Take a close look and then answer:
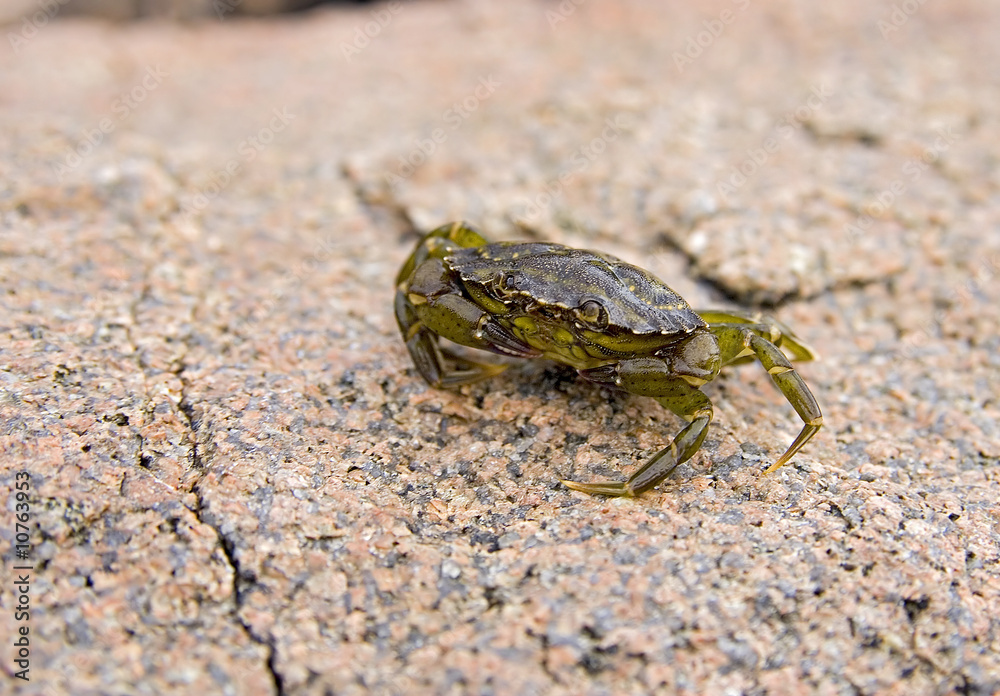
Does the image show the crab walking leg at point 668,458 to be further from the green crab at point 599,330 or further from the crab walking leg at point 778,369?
the crab walking leg at point 778,369

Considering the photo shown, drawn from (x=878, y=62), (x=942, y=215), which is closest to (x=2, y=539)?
(x=942, y=215)

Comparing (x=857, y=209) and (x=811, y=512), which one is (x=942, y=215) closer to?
(x=857, y=209)

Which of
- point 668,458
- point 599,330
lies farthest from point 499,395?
point 668,458

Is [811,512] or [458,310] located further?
[458,310]

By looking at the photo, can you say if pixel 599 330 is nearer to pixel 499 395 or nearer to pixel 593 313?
pixel 593 313

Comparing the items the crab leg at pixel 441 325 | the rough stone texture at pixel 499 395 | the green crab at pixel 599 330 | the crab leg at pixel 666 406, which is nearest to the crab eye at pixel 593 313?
the green crab at pixel 599 330

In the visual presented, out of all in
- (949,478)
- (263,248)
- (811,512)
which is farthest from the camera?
(263,248)

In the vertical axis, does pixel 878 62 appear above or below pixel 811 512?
above
